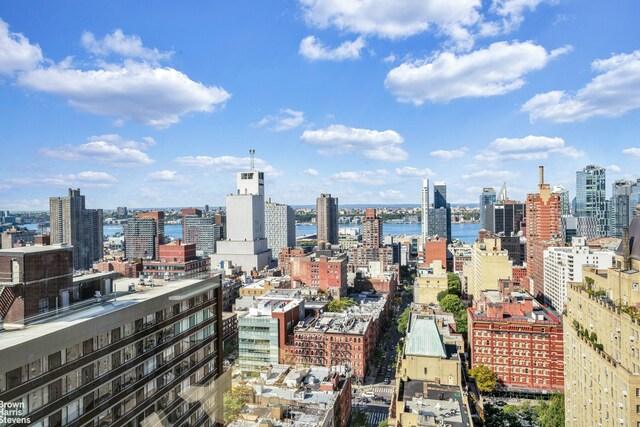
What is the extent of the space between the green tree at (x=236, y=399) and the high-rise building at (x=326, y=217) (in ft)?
199

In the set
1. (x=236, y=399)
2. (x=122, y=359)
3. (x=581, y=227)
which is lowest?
(x=236, y=399)

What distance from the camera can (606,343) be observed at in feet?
29.8

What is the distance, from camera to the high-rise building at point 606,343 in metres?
7.99

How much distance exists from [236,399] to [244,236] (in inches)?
1603

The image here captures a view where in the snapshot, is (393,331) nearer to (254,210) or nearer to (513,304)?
(513,304)

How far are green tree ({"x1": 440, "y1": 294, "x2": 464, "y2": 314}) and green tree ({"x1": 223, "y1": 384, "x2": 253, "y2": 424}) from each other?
65.3ft

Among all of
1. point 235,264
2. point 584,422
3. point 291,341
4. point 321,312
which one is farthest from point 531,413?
point 235,264

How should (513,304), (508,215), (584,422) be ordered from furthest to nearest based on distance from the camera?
1. (508,215)
2. (513,304)
3. (584,422)

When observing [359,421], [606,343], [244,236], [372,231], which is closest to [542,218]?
[372,231]

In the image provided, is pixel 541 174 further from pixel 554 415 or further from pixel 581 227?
pixel 554 415

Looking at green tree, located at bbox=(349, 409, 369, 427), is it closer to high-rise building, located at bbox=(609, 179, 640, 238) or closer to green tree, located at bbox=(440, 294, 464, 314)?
green tree, located at bbox=(440, 294, 464, 314)

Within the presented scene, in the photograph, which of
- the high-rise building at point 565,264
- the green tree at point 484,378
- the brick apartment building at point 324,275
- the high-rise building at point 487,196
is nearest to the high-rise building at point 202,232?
the brick apartment building at point 324,275

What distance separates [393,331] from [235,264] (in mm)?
24918

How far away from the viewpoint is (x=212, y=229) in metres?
64.0
